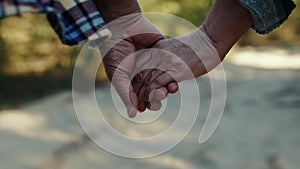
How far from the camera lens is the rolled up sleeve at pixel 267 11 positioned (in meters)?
0.66

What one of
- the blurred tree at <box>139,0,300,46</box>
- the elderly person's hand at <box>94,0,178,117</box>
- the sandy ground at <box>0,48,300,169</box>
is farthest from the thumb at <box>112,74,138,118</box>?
the blurred tree at <box>139,0,300,46</box>

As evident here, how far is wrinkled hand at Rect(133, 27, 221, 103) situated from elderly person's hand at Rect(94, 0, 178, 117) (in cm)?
1

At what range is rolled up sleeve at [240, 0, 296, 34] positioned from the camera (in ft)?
2.16

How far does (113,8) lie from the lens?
0.67 m

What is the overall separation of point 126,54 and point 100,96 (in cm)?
241

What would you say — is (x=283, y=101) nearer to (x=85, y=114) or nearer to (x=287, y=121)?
(x=287, y=121)

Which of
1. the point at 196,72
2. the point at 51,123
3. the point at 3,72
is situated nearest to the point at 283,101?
the point at 51,123

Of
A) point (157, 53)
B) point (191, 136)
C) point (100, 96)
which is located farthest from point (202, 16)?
point (157, 53)

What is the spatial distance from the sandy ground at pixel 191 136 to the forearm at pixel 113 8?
5.70ft

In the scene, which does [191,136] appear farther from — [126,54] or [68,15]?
[68,15]

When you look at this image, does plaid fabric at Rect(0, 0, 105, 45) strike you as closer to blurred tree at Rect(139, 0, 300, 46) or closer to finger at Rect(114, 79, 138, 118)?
finger at Rect(114, 79, 138, 118)

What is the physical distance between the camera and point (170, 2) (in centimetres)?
364

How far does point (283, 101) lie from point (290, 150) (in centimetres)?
62

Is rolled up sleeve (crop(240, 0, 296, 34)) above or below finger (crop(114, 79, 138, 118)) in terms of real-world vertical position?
above
